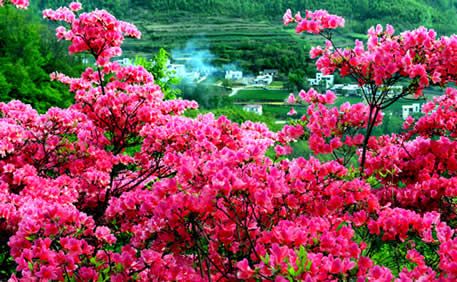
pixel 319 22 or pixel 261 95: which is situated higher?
pixel 319 22

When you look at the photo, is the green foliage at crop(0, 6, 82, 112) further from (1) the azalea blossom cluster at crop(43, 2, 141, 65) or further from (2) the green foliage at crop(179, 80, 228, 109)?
(2) the green foliage at crop(179, 80, 228, 109)

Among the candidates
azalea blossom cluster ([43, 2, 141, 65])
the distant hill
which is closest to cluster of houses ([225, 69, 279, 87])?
the distant hill

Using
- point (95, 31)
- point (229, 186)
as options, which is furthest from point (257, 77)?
point (229, 186)

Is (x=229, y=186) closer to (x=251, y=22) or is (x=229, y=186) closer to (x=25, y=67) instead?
(x=25, y=67)

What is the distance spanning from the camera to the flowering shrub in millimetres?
1395

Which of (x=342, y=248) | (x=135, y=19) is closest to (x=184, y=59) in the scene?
(x=135, y=19)

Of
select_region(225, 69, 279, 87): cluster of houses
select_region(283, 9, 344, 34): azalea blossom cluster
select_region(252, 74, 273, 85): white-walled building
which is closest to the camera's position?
select_region(283, 9, 344, 34): azalea blossom cluster

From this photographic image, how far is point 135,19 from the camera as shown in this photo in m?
41.3

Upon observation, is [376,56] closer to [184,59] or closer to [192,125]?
[192,125]

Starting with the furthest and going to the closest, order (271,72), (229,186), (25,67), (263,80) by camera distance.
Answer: (271,72)
(263,80)
(25,67)
(229,186)

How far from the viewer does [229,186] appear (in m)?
1.25

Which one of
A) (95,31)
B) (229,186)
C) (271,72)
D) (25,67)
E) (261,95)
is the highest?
(95,31)

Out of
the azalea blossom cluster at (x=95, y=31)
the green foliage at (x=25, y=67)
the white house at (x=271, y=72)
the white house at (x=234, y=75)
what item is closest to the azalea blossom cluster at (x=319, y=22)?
the azalea blossom cluster at (x=95, y=31)

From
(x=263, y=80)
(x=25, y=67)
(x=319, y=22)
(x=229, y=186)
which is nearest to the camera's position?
(x=229, y=186)
